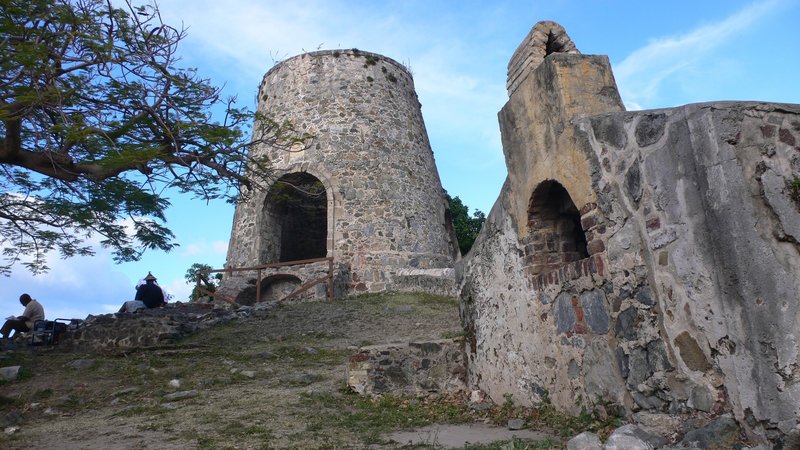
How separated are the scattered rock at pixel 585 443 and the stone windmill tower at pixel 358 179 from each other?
9730 mm

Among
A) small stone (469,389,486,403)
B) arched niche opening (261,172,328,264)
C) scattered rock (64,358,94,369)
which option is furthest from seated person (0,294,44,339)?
small stone (469,389,486,403)

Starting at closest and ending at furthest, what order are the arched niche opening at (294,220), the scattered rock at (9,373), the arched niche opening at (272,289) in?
the scattered rock at (9,373)
the arched niche opening at (272,289)
the arched niche opening at (294,220)

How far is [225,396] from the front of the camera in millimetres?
5863

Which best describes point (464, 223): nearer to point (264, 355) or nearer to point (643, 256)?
point (264, 355)

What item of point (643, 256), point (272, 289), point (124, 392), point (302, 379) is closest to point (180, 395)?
point (124, 392)

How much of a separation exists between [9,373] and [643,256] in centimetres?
752

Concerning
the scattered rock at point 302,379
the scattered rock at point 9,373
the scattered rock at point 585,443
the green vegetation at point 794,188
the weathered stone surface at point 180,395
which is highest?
the green vegetation at point 794,188

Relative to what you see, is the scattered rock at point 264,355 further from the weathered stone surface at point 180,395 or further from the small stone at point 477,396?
the small stone at point 477,396

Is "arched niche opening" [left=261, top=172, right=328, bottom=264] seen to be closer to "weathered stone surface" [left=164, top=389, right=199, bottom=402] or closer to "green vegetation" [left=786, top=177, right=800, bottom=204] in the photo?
"weathered stone surface" [left=164, top=389, right=199, bottom=402]

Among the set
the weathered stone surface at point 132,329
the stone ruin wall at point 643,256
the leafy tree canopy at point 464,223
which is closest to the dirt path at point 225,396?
the weathered stone surface at point 132,329

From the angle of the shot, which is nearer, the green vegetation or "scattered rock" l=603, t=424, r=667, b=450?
the green vegetation

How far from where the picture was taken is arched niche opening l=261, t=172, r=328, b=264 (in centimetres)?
1450

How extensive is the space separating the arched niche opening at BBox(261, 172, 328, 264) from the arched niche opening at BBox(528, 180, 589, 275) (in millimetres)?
8423

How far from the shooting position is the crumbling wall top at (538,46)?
4919mm
